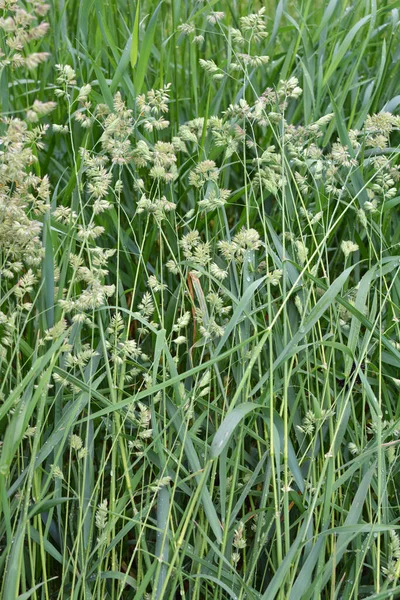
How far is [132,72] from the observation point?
2.44 m


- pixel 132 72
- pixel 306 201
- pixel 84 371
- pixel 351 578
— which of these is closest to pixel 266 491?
pixel 351 578

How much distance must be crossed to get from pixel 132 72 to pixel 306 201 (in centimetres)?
67

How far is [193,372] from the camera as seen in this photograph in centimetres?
163

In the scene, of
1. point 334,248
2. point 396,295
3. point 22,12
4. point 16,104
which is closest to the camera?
point 22,12

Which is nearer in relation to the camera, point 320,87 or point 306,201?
point 306,201

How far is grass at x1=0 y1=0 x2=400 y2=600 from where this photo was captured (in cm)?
167

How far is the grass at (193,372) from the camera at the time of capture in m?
1.67

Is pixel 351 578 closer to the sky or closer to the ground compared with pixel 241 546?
closer to the ground

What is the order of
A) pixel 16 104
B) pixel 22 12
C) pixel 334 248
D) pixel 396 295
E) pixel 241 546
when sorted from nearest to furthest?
pixel 22 12
pixel 241 546
pixel 396 295
pixel 334 248
pixel 16 104

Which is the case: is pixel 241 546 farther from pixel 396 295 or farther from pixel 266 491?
pixel 396 295

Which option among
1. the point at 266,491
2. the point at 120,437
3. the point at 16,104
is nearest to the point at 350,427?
the point at 266,491

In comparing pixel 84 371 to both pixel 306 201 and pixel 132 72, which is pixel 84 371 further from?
pixel 132 72

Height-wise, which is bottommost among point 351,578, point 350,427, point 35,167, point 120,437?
point 351,578

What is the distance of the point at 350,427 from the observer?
2002 mm
